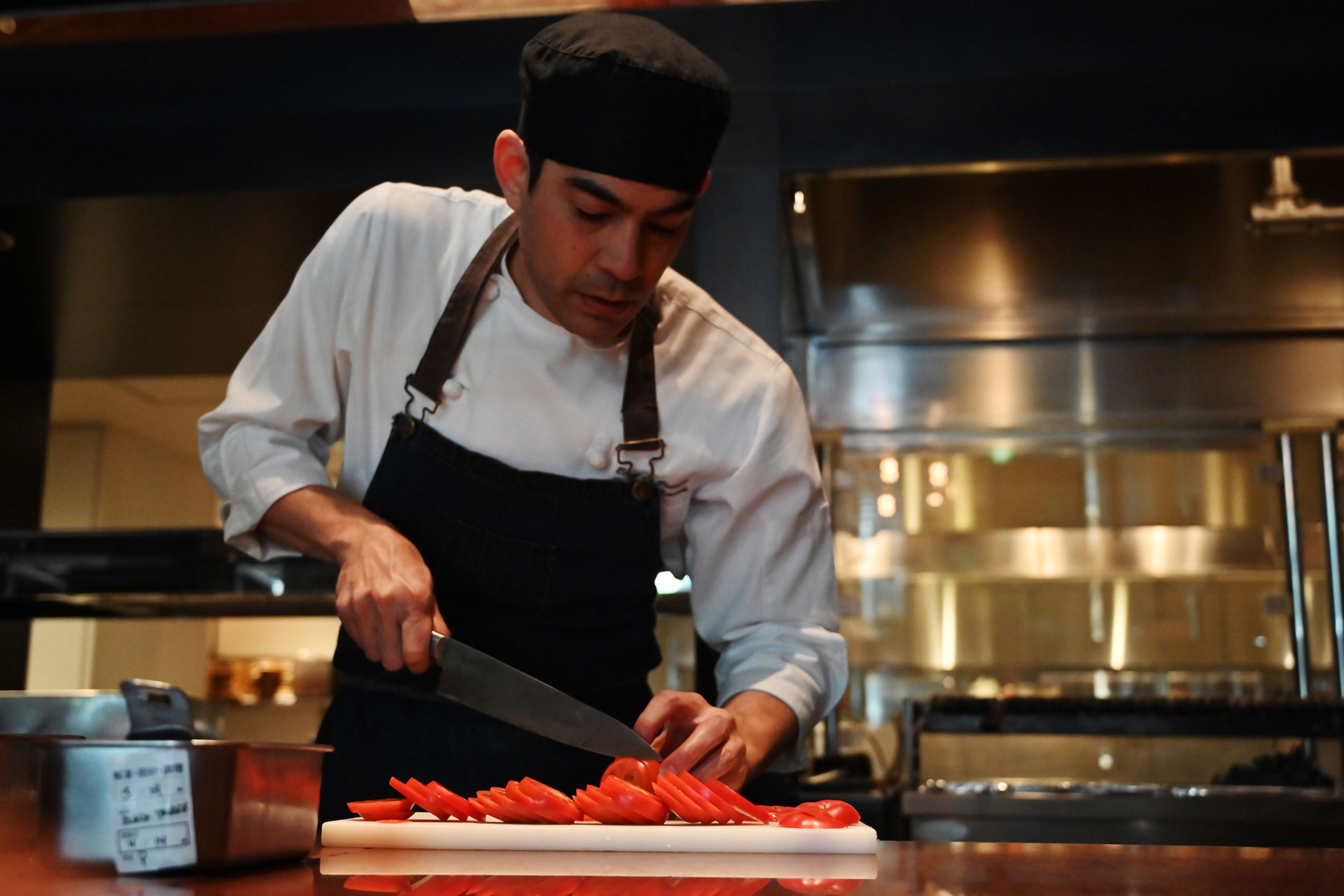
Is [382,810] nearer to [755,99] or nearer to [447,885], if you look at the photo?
[447,885]

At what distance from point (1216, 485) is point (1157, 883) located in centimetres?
285

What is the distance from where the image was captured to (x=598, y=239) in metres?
1.37

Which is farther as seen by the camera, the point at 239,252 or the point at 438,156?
the point at 239,252

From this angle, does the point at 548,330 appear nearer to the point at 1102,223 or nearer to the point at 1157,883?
the point at 1157,883

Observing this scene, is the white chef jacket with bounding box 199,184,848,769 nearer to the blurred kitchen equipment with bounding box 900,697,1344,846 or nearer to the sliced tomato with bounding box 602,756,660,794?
the sliced tomato with bounding box 602,756,660,794

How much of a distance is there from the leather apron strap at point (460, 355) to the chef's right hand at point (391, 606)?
293 mm

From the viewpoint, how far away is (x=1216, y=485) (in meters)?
3.45

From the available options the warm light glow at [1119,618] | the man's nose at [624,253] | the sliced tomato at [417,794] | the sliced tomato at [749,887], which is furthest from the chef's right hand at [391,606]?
the warm light glow at [1119,618]

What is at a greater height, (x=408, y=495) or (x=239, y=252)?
(x=239, y=252)

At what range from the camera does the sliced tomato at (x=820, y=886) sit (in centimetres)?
83

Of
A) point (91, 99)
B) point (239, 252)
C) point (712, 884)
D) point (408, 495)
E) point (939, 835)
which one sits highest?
point (91, 99)

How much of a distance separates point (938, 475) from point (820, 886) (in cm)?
274

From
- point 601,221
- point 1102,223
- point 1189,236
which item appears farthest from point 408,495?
point 1189,236

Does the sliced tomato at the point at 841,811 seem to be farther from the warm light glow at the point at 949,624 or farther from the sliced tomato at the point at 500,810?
the warm light glow at the point at 949,624
